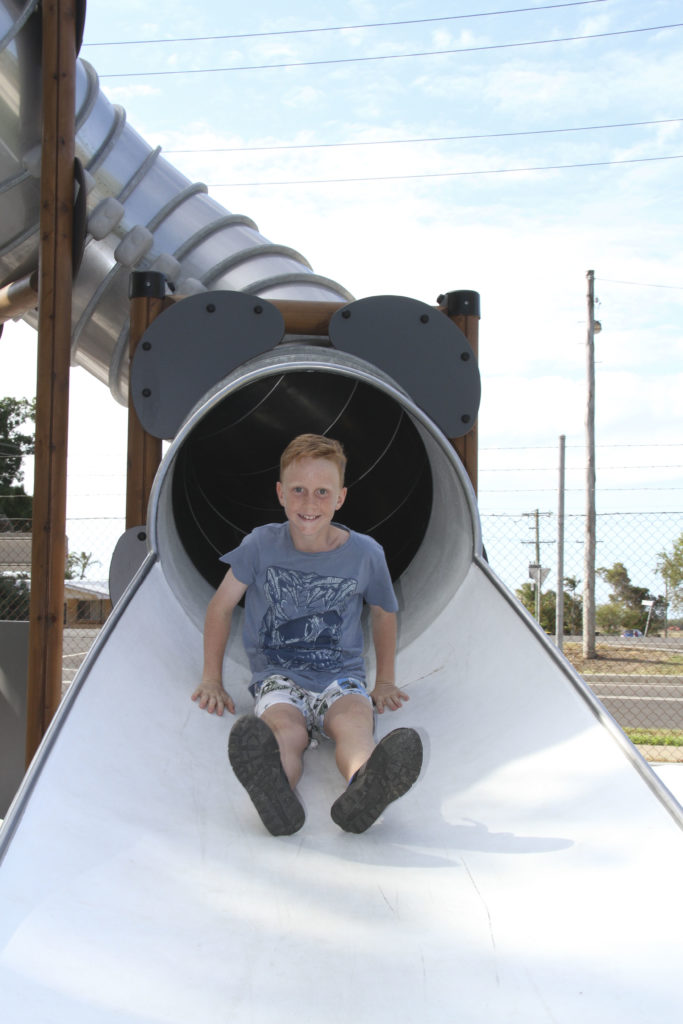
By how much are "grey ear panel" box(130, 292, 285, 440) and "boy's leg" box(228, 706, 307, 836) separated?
148cm

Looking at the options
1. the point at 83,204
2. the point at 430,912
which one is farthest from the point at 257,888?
the point at 83,204

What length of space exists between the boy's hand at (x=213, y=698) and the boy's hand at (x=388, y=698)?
0.34m

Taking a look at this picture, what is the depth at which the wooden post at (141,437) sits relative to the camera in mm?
2789

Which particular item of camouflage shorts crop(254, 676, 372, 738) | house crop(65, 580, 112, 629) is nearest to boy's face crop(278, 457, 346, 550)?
camouflage shorts crop(254, 676, 372, 738)

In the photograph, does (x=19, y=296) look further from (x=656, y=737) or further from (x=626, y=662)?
(x=626, y=662)

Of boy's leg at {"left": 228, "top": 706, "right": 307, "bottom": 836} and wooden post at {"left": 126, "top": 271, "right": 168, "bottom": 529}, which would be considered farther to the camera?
wooden post at {"left": 126, "top": 271, "right": 168, "bottom": 529}

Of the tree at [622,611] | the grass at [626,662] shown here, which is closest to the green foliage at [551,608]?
the tree at [622,611]

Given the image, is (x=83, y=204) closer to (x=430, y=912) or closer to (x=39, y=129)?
(x=39, y=129)

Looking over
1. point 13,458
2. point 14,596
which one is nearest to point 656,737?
point 14,596

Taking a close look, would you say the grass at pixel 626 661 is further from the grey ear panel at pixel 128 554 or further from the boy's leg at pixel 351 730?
the boy's leg at pixel 351 730

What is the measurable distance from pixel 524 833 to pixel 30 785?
2.63 feet

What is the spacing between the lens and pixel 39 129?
317cm

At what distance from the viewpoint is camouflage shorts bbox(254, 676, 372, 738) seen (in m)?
1.85

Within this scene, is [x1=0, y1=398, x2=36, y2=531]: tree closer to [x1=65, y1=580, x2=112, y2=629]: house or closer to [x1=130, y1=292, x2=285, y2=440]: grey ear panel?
[x1=65, y1=580, x2=112, y2=629]: house
